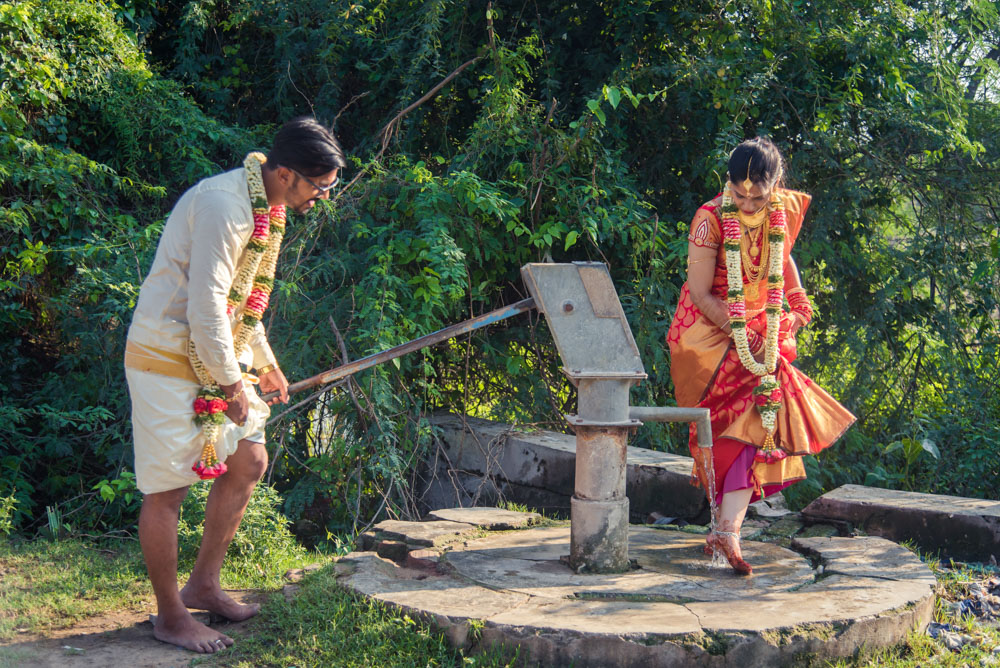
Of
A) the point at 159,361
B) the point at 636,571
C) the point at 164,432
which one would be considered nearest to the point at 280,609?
the point at 164,432

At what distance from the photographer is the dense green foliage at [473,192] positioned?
5.18 m

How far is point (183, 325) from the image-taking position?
9.90ft

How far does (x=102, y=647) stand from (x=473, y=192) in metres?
3.06

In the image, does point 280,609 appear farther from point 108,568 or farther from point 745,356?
point 745,356

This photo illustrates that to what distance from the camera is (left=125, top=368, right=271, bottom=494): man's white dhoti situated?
3.02 m

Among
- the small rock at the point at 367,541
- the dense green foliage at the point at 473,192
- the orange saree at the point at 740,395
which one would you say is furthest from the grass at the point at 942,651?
the dense green foliage at the point at 473,192

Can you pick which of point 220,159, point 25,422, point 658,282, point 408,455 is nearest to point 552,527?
point 408,455

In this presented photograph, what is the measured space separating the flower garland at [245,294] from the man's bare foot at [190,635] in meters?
0.57

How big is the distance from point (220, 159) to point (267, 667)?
414 cm

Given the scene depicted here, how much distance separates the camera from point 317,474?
16.9ft

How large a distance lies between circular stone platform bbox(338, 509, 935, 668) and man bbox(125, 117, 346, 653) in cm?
70

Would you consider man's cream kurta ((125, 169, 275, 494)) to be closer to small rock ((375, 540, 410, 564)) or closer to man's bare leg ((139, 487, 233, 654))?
man's bare leg ((139, 487, 233, 654))

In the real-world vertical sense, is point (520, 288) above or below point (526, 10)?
below

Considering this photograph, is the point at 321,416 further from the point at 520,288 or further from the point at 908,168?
the point at 908,168
